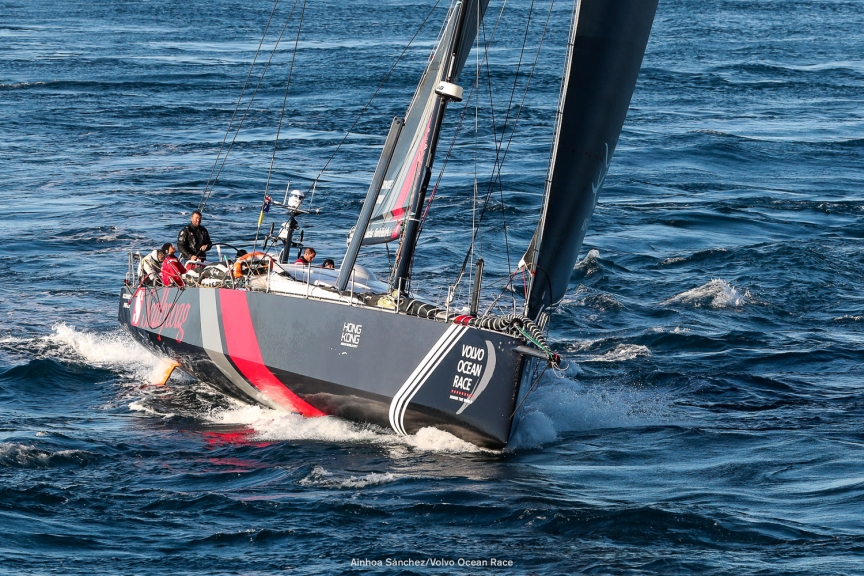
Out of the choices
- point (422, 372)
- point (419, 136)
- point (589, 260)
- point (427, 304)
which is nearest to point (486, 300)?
point (589, 260)

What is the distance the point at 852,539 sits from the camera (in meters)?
9.88

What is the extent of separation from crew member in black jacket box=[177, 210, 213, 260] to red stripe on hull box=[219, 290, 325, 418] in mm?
2386

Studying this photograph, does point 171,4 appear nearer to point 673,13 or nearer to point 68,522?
point 673,13

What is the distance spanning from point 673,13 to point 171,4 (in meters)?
30.1

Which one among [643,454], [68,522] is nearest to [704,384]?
[643,454]

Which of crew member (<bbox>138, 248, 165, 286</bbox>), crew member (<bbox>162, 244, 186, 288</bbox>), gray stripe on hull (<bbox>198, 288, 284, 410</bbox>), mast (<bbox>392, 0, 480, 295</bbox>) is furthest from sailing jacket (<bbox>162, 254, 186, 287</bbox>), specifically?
mast (<bbox>392, 0, 480, 295</bbox>)

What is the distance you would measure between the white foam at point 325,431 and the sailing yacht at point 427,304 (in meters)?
0.12

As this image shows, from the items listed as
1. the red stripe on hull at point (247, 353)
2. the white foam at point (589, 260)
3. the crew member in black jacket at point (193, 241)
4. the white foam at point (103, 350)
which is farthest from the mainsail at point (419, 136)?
the white foam at point (589, 260)

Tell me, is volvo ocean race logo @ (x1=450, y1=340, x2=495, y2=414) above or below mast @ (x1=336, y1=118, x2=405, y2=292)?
below

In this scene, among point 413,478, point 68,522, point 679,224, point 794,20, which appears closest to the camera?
point 68,522

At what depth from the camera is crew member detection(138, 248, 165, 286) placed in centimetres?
1745

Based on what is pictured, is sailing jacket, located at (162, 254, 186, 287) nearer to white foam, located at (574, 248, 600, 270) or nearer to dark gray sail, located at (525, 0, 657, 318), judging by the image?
dark gray sail, located at (525, 0, 657, 318)

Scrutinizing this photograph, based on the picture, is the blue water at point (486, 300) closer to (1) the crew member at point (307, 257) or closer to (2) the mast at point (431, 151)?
(2) the mast at point (431, 151)

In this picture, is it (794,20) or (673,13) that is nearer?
(794,20)
